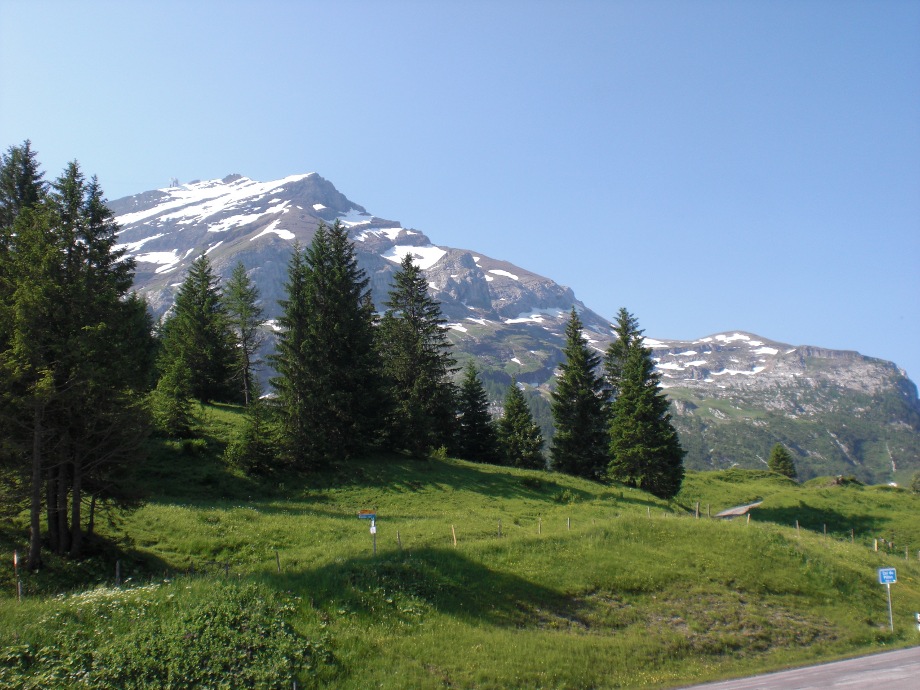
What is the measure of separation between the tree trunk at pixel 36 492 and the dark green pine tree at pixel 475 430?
134 ft

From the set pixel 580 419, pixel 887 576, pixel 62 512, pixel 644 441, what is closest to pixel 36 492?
pixel 62 512

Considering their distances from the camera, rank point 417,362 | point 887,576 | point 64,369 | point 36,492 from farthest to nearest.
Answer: point 417,362 < point 887,576 < point 64,369 < point 36,492

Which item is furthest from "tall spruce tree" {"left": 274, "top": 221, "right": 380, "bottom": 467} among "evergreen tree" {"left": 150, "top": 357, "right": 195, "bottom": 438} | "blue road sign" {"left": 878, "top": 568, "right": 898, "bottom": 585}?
"blue road sign" {"left": 878, "top": 568, "right": 898, "bottom": 585}

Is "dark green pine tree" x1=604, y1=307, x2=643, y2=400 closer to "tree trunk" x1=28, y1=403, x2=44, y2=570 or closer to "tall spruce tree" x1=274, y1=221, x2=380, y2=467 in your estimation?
"tall spruce tree" x1=274, y1=221, x2=380, y2=467

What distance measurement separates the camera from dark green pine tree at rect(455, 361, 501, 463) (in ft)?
193

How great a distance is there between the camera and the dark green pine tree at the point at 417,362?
4566cm

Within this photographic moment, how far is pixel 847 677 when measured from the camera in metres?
16.9

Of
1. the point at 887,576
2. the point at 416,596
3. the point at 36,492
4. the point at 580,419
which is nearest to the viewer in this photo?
the point at 416,596

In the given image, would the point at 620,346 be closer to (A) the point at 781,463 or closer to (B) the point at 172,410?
(B) the point at 172,410

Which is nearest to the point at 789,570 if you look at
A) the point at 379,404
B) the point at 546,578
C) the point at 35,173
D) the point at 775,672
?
the point at 775,672

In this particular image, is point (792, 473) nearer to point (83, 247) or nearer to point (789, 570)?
point (789, 570)

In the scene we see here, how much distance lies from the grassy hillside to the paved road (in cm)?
112

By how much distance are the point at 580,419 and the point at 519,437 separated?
9.91 m

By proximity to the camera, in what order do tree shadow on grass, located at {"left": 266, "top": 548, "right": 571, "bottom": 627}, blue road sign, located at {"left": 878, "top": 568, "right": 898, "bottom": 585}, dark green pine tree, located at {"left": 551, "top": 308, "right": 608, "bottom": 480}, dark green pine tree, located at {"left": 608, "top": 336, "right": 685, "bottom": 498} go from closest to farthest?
tree shadow on grass, located at {"left": 266, "top": 548, "right": 571, "bottom": 627} → blue road sign, located at {"left": 878, "top": 568, "right": 898, "bottom": 585} → dark green pine tree, located at {"left": 608, "top": 336, "right": 685, "bottom": 498} → dark green pine tree, located at {"left": 551, "top": 308, "right": 608, "bottom": 480}
